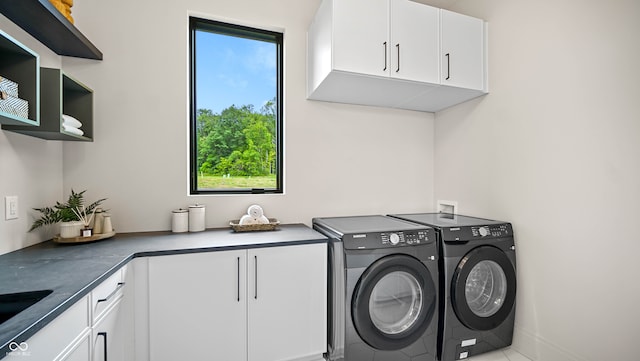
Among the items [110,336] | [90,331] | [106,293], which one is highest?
[106,293]

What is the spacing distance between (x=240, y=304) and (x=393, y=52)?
6.45ft

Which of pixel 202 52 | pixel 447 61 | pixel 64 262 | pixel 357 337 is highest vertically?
pixel 202 52

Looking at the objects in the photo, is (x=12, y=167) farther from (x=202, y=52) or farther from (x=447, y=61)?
(x=447, y=61)

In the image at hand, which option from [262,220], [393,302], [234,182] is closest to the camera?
[393,302]

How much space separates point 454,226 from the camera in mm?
1979

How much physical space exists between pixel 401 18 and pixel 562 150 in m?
1.40

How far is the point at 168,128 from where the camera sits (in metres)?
2.12

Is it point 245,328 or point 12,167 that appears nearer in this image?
point 12,167

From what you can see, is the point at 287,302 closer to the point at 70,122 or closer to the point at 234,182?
the point at 234,182

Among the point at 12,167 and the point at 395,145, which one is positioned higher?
the point at 395,145

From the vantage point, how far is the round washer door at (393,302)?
69.0 inches

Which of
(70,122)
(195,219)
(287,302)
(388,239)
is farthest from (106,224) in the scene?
(388,239)

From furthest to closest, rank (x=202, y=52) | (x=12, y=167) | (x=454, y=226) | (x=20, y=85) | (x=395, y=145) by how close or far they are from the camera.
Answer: (x=395, y=145) < (x=202, y=52) < (x=454, y=226) < (x=12, y=167) < (x=20, y=85)

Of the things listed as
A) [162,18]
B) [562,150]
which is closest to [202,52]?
[162,18]
